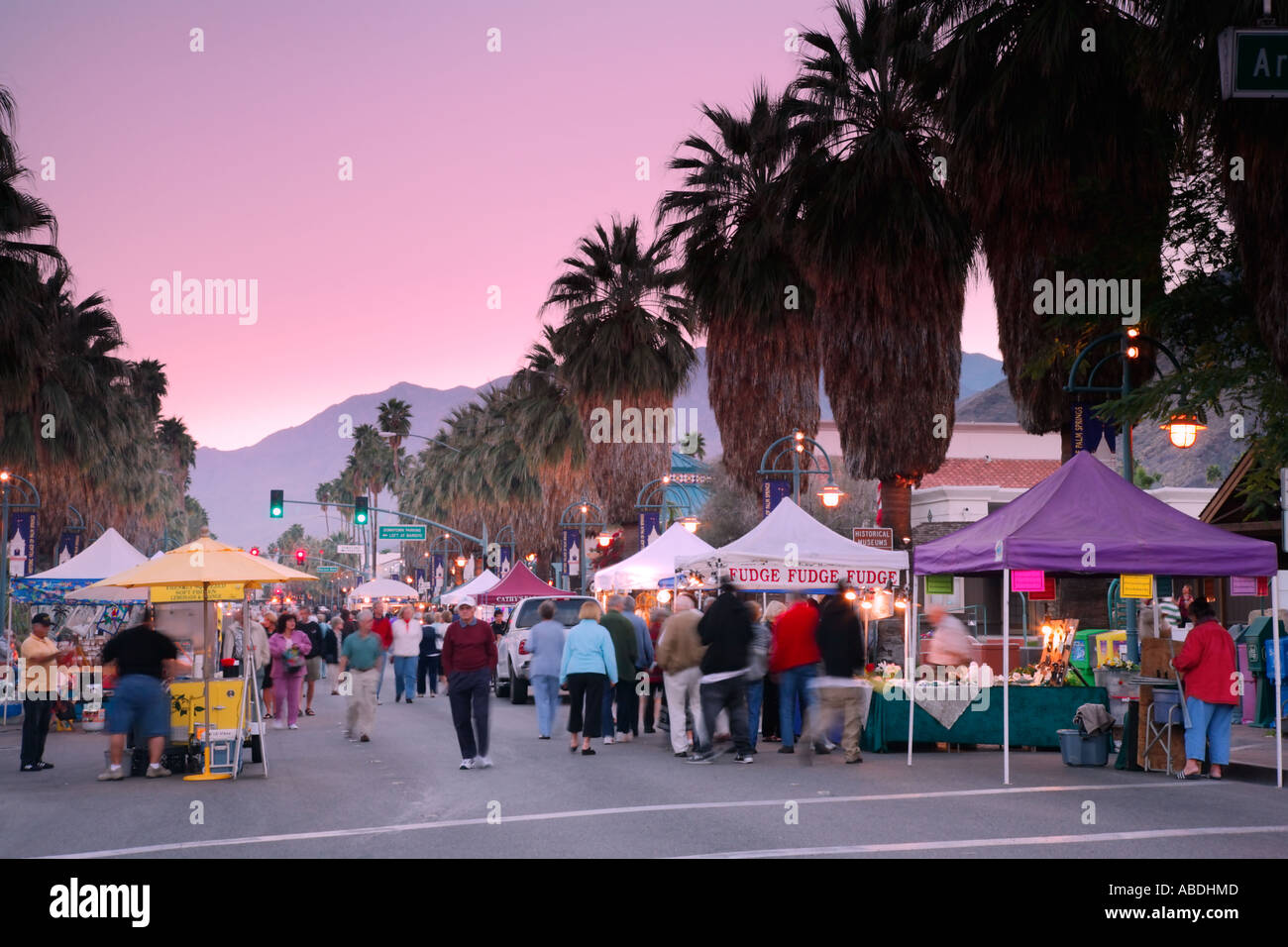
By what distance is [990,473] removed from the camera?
7575 centimetres

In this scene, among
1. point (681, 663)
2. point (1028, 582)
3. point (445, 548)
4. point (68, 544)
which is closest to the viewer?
point (681, 663)

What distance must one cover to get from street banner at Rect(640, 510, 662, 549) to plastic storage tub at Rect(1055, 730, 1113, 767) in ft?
90.3

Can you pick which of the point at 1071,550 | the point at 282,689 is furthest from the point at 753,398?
the point at 1071,550

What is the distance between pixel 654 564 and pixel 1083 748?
12.8 m

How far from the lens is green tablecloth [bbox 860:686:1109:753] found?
18094mm

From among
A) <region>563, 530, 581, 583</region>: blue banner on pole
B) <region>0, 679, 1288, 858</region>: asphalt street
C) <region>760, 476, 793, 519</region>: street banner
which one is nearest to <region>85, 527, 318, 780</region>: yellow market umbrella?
<region>0, 679, 1288, 858</region>: asphalt street

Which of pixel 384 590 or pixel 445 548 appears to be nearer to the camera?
pixel 384 590

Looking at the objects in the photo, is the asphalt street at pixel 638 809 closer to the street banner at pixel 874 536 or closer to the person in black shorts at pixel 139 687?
the person in black shorts at pixel 139 687

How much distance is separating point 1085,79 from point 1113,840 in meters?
14.2

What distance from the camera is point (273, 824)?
11.9 m

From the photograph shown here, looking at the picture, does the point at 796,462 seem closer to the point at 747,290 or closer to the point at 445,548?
the point at 747,290

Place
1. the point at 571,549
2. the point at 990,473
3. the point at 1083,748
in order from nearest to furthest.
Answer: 1. the point at 1083,748
2. the point at 571,549
3. the point at 990,473

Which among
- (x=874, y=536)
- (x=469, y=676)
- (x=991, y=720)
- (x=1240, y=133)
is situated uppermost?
(x=1240, y=133)

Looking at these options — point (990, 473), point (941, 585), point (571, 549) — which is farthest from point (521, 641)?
point (990, 473)
